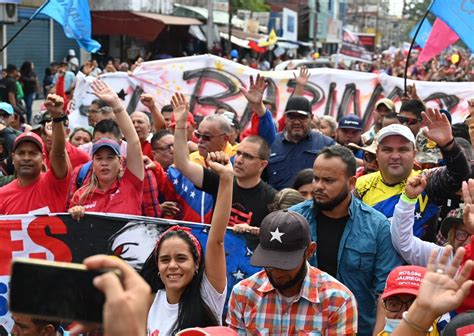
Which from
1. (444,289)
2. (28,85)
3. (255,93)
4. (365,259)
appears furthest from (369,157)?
(28,85)

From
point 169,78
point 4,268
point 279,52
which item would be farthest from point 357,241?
point 279,52

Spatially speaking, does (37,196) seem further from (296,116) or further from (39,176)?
(296,116)

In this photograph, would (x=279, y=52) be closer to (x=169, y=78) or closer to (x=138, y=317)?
(x=169, y=78)

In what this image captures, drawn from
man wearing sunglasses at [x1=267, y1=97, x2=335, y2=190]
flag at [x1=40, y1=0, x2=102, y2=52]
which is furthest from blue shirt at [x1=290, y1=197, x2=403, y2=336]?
flag at [x1=40, y1=0, x2=102, y2=52]

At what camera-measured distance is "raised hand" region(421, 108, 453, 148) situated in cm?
505

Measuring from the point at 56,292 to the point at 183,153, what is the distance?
12.6 ft

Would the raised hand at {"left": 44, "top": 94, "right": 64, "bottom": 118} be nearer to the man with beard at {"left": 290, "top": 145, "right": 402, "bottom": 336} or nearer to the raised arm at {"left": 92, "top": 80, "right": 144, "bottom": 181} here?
the raised arm at {"left": 92, "top": 80, "right": 144, "bottom": 181}

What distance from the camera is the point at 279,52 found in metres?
43.1

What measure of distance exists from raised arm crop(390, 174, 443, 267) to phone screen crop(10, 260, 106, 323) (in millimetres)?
2959

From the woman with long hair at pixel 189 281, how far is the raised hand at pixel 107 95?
1.77 meters

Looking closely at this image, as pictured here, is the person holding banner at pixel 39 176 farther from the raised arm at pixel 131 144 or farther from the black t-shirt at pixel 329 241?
the black t-shirt at pixel 329 241

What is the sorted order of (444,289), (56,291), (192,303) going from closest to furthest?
(56,291)
(444,289)
(192,303)

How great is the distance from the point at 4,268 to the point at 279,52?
38.2 metres

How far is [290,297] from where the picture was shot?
3764 millimetres
